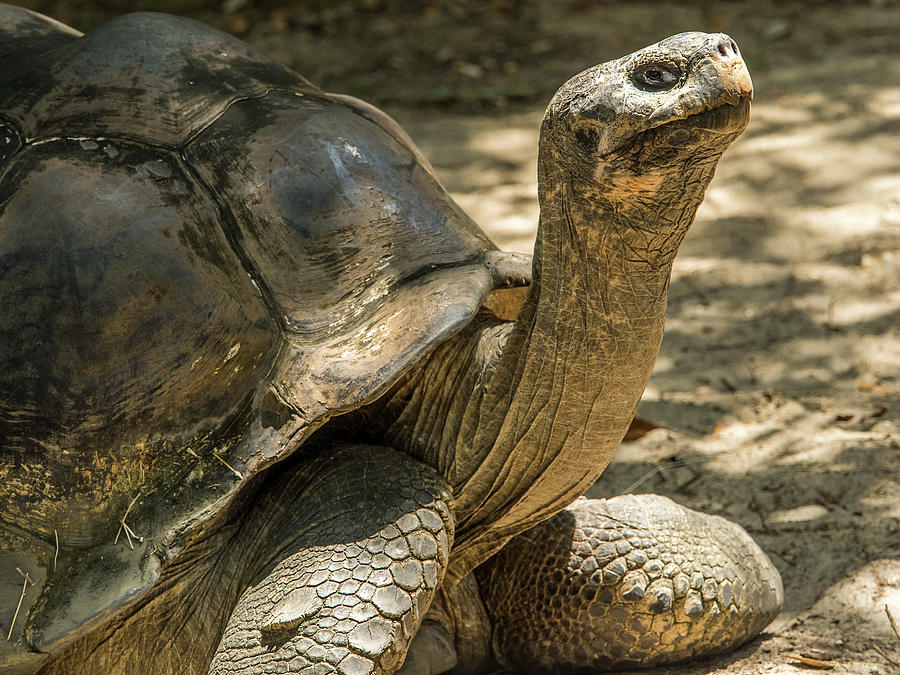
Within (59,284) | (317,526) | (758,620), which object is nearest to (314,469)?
(317,526)

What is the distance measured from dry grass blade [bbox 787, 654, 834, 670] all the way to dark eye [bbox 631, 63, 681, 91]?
Answer: 160 centimetres

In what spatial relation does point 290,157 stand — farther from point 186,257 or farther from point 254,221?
point 186,257

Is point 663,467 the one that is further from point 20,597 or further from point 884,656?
point 20,597

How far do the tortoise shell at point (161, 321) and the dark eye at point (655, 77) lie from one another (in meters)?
0.70

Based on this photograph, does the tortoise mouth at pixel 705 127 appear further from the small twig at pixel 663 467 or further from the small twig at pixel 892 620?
the small twig at pixel 663 467

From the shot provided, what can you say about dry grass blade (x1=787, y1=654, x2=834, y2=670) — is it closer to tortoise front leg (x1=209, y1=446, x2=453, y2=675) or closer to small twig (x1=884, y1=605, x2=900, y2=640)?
small twig (x1=884, y1=605, x2=900, y2=640)

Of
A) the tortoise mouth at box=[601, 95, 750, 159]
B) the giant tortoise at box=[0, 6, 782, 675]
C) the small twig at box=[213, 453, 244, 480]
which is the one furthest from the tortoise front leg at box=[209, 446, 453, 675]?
the tortoise mouth at box=[601, 95, 750, 159]

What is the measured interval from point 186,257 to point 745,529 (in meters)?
1.89

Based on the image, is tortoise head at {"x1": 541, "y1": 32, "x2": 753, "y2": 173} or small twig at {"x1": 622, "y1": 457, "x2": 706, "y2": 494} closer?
tortoise head at {"x1": 541, "y1": 32, "x2": 753, "y2": 173}

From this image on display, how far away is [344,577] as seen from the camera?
2.18 meters

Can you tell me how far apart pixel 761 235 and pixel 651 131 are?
128 inches

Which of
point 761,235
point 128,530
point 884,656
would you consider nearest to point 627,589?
point 884,656

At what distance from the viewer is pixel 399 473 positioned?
2393 mm

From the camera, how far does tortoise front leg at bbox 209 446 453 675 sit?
2.14m
